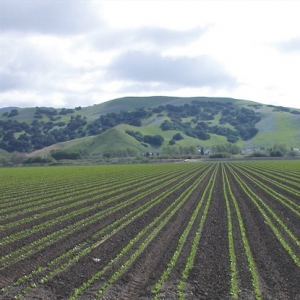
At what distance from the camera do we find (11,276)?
12.7 meters

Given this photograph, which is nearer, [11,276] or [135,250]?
[11,276]

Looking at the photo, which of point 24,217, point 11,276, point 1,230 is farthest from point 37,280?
point 24,217

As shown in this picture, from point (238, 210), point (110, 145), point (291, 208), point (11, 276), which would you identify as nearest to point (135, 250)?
point (11, 276)

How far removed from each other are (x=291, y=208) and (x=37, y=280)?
1763 centimetres

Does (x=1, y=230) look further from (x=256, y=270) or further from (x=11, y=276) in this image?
(x=256, y=270)

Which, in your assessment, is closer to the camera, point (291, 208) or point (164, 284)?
point (164, 284)

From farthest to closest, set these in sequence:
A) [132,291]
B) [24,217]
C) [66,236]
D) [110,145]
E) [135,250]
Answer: [110,145]
[24,217]
[66,236]
[135,250]
[132,291]

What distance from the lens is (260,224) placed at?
821 inches

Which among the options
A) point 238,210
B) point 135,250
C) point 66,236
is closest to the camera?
point 135,250

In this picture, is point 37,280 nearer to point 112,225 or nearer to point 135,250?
point 135,250

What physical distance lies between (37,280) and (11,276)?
87 cm

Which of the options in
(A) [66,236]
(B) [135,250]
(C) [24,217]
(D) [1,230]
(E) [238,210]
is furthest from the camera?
(E) [238,210]

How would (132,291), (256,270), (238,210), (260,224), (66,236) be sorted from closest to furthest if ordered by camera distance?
(132,291) < (256,270) < (66,236) < (260,224) < (238,210)

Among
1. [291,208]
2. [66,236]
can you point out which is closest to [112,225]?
[66,236]
